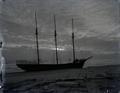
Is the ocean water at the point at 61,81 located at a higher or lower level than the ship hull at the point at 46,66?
lower

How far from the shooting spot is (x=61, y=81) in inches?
50.4

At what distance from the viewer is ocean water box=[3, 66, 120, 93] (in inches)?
49.9

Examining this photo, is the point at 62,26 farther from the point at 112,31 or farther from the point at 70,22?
the point at 112,31

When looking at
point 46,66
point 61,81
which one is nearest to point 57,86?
point 61,81

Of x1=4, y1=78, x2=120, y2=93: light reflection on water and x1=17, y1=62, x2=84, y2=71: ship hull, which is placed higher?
x1=17, y1=62, x2=84, y2=71: ship hull

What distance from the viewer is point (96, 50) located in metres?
1.33

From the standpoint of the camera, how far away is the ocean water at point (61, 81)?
1.27 metres

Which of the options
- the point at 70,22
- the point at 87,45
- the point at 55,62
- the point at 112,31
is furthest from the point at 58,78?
the point at 112,31

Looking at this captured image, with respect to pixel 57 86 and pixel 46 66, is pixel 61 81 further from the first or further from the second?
pixel 46 66

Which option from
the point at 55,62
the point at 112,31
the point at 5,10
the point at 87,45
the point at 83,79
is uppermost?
the point at 5,10

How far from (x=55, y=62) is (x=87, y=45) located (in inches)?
11.3

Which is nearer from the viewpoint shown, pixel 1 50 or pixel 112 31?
pixel 1 50

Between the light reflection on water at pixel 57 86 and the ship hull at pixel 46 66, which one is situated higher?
the ship hull at pixel 46 66

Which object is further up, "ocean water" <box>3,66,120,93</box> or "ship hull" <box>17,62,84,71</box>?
"ship hull" <box>17,62,84,71</box>
